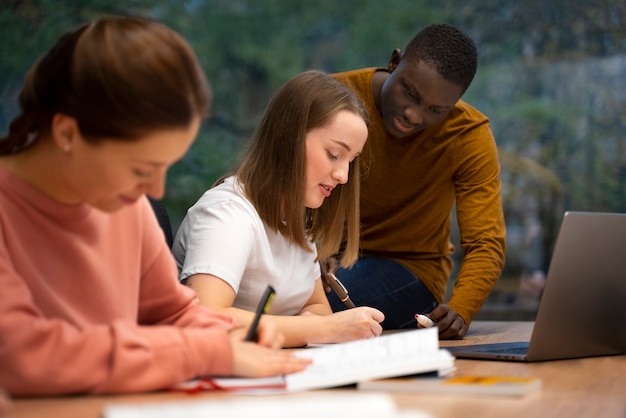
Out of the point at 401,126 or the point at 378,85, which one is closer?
the point at 401,126

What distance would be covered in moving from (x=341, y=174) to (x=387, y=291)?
0.74 metres

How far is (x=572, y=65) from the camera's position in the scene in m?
4.36

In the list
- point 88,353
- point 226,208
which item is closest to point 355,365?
point 88,353

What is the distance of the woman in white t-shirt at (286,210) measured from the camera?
176 centimetres

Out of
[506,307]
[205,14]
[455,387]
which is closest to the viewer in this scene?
[455,387]

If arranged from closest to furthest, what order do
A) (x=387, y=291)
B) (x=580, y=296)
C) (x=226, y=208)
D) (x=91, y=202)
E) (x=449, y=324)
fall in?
(x=91, y=202)
(x=580, y=296)
(x=226, y=208)
(x=449, y=324)
(x=387, y=291)

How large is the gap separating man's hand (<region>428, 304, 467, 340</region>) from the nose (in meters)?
0.44

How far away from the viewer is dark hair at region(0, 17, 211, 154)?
1.10 meters

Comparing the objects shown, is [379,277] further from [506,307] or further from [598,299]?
[506,307]

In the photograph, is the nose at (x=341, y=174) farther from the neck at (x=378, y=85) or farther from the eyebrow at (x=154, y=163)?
the eyebrow at (x=154, y=163)

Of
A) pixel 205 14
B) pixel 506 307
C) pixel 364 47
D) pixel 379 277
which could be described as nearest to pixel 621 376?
pixel 379 277

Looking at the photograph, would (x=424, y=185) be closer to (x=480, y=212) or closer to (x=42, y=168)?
(x=480, y=212)

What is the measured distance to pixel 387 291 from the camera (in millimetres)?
2584

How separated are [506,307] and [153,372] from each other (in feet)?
11.3
